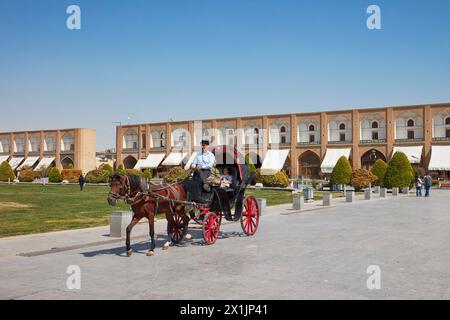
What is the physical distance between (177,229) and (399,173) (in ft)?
102

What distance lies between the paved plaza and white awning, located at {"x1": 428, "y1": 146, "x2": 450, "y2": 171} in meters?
40.7

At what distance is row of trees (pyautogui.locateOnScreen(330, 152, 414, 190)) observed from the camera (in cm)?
3734

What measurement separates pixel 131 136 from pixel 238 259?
218 feet

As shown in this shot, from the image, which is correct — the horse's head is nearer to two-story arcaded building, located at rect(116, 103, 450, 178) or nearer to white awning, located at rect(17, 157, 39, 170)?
two-story arcaded building, located at rect(116, 103, 450, 178)

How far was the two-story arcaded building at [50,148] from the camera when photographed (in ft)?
238

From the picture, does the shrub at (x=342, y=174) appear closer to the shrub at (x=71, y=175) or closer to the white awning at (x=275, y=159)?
the white awning at (x=275, y=159)

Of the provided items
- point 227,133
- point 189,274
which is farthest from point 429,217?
point 227,133

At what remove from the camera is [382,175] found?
41156 millimetres

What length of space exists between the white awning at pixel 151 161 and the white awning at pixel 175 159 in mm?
1246

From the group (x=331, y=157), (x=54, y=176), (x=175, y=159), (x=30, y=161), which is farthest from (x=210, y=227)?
(x=30, y=161)

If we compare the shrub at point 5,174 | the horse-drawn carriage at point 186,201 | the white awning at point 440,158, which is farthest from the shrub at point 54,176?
the horse-drawn carriage at point 186,201

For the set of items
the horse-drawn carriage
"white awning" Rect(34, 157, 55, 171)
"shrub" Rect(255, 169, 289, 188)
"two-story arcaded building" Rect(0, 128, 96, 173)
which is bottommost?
"shrub" Rect(255, 169, 289, 188)

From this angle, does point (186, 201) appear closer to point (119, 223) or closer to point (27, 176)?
point (119, 223)

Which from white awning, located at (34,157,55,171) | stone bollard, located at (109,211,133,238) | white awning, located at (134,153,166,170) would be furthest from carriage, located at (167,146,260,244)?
white awning, located at (34,157,55,171)
